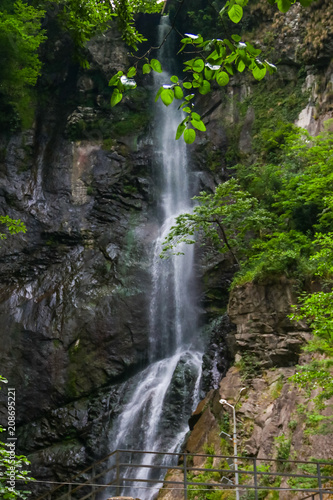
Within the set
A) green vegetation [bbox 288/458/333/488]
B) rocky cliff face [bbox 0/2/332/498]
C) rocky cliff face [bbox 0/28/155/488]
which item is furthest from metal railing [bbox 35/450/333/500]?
rocky cliff face [bbox 0/28/155/488]

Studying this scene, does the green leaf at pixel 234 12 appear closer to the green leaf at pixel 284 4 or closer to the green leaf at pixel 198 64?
the green leaf at pixel 284 4

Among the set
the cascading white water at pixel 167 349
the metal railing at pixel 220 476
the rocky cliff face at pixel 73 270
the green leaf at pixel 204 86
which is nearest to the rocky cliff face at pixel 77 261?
the rocky cliff face at pixel 73 270

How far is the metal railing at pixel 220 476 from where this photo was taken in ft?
24.2

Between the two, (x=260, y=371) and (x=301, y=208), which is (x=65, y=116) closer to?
(x=301, y=208)

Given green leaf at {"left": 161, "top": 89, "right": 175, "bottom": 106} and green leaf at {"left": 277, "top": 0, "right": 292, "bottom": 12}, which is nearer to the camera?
green leaf at {"left": 277, "top": 0, "right": 292, "bottom": 12}

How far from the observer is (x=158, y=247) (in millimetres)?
21688

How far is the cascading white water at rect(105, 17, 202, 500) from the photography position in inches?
645

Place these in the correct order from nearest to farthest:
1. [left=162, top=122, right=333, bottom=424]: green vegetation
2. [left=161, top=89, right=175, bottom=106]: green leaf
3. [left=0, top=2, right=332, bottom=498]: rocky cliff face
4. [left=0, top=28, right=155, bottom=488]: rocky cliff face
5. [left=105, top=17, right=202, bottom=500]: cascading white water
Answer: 1. [left=161, top=89, right=175, bottom=106]: green leaf
2. [left=162, top=122, right=333, bottom=424]: green vegetation
3. [left=0, top=2, right=332, bottom=498]: rocky cliff face
4. [left=105, top=17, right=202, bottom=500]: cascading white water
5. [left=0, top=28, right=155, bottom=488]: rocky cliff face

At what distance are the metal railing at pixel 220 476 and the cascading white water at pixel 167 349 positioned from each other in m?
0.66

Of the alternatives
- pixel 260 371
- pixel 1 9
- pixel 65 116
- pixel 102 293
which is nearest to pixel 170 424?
pixel 260 371

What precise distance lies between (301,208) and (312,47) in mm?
7425

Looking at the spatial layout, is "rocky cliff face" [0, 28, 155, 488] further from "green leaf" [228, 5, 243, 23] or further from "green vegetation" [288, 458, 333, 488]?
"green leaf" [228, 5, 243, 23]

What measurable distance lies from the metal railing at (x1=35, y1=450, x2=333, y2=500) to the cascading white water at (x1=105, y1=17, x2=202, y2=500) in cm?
66

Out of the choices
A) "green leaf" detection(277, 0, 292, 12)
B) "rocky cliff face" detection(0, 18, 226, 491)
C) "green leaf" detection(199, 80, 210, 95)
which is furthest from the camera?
"rocky cliff face" detection(0, 18, 226, 491)
